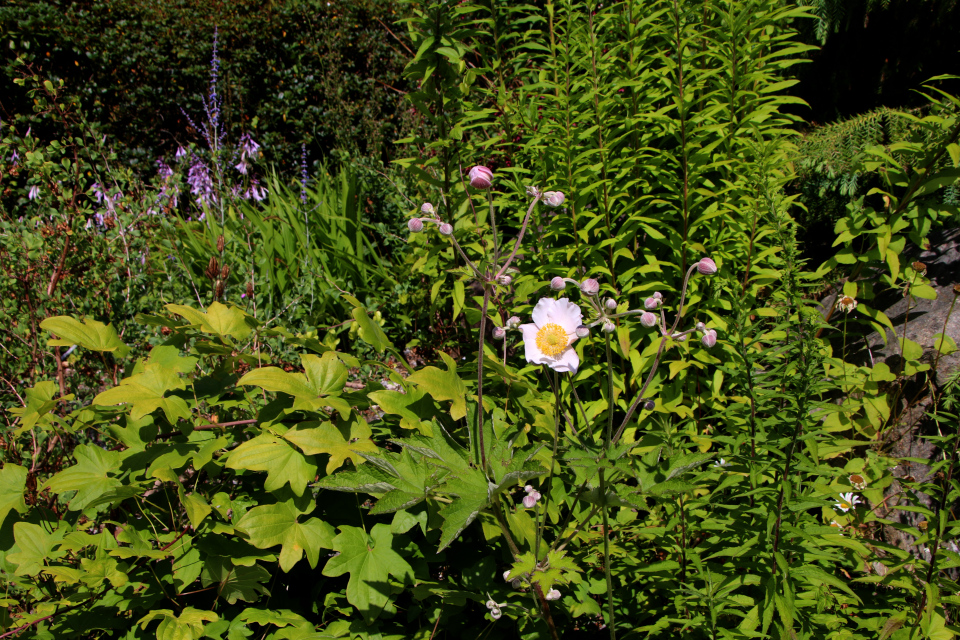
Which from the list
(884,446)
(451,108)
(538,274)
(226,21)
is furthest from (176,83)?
(884,446)

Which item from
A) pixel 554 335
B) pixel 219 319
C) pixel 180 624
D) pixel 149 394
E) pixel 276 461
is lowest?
pixel 180 624

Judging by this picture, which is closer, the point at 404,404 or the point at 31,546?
the point at 31,546

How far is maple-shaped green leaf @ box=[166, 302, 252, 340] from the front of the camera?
161cm

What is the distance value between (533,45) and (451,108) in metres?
0.45

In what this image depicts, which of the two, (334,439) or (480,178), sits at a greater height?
(480,178)

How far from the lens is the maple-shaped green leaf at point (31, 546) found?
1.40 metres

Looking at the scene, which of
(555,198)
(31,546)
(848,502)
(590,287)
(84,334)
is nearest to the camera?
(590,287)

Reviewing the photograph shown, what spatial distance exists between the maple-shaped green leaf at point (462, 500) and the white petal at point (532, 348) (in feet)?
0.95

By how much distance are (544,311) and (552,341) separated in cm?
9

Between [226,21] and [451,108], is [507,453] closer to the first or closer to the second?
[451,108]

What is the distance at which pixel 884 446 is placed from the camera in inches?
91.0

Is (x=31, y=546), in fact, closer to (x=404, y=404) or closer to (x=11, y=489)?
(x=11, y=489)

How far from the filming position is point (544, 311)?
1.38 metres

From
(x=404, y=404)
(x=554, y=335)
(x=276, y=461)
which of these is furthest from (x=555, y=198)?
(x=276, y=461)
